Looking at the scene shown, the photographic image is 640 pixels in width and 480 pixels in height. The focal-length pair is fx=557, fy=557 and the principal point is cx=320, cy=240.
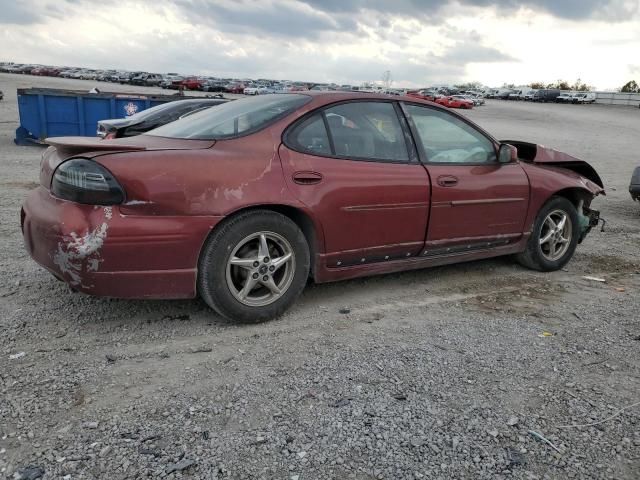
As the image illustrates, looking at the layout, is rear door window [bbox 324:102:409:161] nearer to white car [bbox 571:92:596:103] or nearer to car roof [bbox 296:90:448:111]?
car roof [bbox 296:90:448:111]

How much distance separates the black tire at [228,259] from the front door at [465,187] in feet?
3.86

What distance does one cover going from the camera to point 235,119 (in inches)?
156

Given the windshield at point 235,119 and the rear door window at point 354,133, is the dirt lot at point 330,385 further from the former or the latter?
the windshield at point 235,119

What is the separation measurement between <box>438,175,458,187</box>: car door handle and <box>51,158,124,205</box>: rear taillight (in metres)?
2.36

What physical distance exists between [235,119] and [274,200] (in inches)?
30.7

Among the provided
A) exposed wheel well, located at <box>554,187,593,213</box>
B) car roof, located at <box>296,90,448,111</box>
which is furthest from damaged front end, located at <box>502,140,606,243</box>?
car roof, located at <box>296,90,448,111</box>

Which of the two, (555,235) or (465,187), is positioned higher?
(465,187)

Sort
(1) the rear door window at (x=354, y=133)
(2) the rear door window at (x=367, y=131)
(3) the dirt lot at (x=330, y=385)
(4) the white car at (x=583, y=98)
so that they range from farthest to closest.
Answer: (4) the white car at (x=583, y=98) < (2) the rear door window at (x=367, y=131) < (1) the rear door window at (x=354, y=133) < (3) the dirt lot at (x=330, y=385)

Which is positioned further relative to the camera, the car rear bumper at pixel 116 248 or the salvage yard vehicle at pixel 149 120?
the salvage yard vehicle at pixel 149 120

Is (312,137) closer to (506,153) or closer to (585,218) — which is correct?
(506,153)

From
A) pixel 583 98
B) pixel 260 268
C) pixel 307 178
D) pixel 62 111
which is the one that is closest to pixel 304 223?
pixel 307 178

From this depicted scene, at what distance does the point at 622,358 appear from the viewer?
3502mm

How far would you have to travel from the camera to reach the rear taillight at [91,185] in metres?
3.17

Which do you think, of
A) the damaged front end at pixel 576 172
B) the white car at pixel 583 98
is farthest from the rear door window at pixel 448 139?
the white car at pixel 583 98
